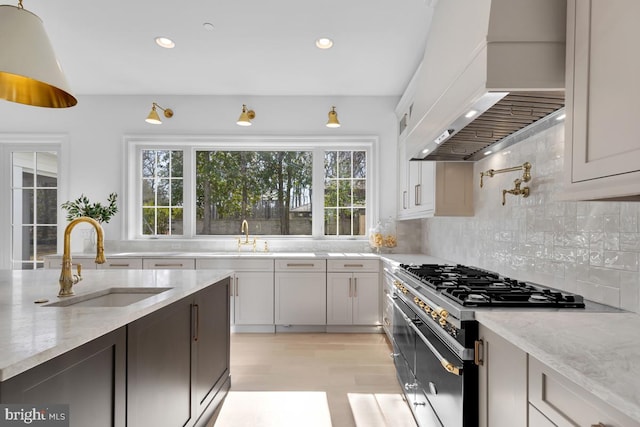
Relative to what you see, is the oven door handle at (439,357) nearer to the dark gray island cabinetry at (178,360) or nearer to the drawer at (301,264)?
the dark gray island cabinetry at (178,360)

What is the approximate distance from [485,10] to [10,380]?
182cm

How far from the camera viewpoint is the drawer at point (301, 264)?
376 centimetres

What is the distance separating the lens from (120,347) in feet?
4.16

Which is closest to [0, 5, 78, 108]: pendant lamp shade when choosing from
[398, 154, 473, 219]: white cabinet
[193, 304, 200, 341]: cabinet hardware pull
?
[193, 304, 200, 341]: cabinet hardware pull

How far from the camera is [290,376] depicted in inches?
108

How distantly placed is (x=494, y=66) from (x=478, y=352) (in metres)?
1.05

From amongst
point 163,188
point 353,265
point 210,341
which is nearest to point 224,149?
point 163,188

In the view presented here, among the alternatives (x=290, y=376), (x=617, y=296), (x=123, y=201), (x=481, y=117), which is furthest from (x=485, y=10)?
(x=123, y=201)

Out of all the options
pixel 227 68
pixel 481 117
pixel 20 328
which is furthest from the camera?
pixel 227 68

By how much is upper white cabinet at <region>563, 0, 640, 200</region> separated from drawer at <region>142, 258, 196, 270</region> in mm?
3456

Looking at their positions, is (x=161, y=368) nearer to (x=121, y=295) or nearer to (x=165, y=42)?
(x=121, y=295)

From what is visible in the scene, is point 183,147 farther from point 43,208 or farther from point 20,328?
point 20,328

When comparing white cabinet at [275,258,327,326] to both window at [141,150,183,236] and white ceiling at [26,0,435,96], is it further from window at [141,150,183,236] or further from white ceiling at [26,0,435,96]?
white ceiling at [26,0,435,96]

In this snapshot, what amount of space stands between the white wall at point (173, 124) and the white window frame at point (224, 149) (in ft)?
0.24
